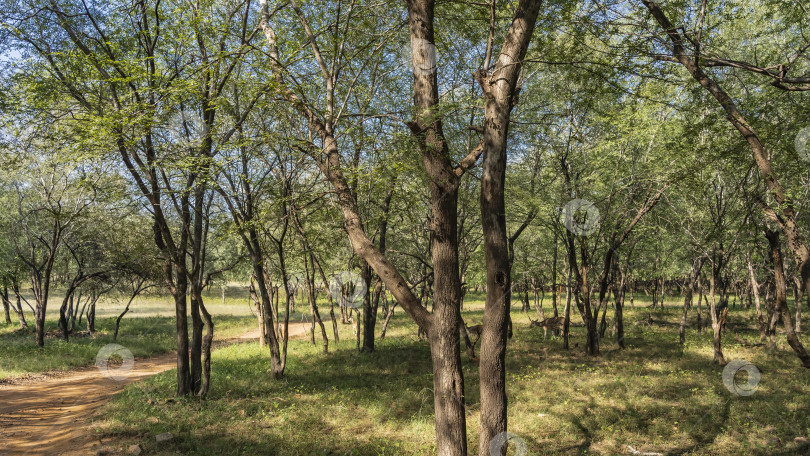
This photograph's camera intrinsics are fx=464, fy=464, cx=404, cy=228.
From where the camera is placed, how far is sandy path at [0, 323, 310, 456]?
920 centimetres

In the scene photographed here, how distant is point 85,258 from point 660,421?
27355 mm

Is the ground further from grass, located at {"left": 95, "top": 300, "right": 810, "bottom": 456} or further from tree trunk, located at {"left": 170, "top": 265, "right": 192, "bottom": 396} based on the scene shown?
tree trunk, located at {"left": 170, "top": 265, "right": 192, "bottom": 396}

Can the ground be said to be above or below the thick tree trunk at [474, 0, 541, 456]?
below

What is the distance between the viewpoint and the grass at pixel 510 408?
8922mm

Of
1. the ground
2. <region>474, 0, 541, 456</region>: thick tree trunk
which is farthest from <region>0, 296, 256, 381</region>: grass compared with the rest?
<region>474, 0, 541, 456</region>: thick tree trunk

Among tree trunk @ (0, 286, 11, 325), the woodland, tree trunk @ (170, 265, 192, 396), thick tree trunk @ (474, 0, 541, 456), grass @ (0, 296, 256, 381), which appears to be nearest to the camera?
thick tree trunk @ (474, 0, 541, 456)

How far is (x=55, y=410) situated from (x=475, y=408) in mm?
10901

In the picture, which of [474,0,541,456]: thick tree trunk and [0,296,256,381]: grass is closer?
[474,0,541,456]: thick tree trunk

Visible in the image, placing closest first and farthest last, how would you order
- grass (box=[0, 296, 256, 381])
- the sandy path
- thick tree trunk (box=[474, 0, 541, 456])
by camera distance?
thick tree trunk (box=[474, 0, 541, 456]) < the sandy path < grass (box=[0, 296, 256, 381])

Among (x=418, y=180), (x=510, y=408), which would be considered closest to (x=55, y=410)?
(x=418, y=180)

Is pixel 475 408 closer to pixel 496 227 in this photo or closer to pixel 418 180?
pixel 418 180

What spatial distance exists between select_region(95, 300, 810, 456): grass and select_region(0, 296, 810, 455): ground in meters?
0.03

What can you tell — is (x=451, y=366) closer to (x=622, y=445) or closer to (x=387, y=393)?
(x=622, y=445)

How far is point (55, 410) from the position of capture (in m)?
12.2
